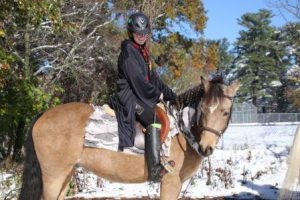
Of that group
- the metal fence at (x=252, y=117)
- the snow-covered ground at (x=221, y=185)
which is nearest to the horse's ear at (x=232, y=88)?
the snow-covered ground at (x=221, y=185)

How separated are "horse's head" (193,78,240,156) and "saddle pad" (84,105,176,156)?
514 mm

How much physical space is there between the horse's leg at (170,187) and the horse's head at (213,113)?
471 mm

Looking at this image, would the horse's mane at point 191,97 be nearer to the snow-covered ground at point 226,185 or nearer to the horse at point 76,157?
the horse at point 76,157

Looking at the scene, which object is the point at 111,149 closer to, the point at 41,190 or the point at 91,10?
the point at 41,190

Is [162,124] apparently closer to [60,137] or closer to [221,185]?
[60,137]

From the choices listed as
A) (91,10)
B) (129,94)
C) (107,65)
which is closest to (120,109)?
(129,94)

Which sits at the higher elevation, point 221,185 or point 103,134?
point 103,134

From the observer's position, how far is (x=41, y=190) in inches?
180

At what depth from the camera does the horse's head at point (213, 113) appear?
399 cm

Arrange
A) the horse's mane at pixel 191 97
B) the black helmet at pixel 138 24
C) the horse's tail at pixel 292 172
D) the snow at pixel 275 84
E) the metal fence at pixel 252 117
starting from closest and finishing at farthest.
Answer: the horse's mane at pixel 191 97, the black helmet at pixel 138 24, the horse's tail at pixel 292 172, the metal fence at pixel 252 117, the snow at pixel 275 84

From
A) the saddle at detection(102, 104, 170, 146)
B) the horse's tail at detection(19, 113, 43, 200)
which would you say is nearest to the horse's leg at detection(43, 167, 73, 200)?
the horse's tail at detection(19, 113, 43, 200)

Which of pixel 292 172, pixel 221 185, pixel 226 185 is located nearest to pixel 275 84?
pixel 221 185

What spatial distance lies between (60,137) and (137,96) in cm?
96

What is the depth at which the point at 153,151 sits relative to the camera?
4.22m
